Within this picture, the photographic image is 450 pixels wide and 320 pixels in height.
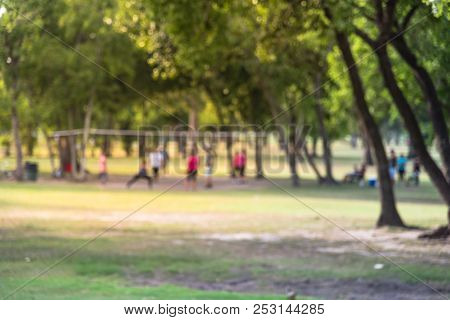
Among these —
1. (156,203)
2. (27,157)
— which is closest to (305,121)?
(27,157)

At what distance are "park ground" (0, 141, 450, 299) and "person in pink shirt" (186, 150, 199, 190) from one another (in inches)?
260

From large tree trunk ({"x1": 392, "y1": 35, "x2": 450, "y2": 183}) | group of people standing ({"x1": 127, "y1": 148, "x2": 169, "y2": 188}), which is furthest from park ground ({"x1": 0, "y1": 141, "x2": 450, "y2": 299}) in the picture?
group of people standing ({"x1": 127, "y1": 148, "x2": 169, "y2": 188})

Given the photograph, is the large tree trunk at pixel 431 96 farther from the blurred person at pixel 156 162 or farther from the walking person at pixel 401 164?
the walking person at pixel 401 164

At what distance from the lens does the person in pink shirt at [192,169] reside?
4119 cm

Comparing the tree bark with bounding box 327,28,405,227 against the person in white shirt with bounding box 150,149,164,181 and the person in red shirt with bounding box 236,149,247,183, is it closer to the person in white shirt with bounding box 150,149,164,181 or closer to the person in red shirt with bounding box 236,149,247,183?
A: the person in white shirt with bounding box 150,149,164,181

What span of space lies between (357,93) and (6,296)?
12.7 m

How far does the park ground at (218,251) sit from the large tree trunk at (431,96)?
1884 millimetres

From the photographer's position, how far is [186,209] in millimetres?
30844

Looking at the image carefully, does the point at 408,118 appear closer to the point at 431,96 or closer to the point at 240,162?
the point at 431,96

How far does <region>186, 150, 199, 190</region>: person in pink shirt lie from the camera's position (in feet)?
135

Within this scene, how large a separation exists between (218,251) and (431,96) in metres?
5.29

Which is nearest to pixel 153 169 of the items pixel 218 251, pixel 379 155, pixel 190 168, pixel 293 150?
pixel 190 168

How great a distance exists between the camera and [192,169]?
41656 mm
